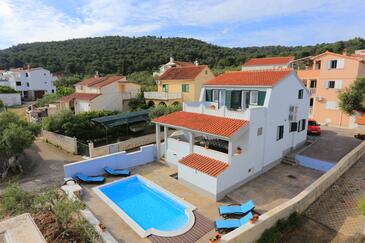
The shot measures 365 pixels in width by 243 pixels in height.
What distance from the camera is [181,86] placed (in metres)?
33.5

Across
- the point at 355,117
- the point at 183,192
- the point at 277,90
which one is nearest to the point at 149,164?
the point at 183,192

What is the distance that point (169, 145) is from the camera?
1939cm

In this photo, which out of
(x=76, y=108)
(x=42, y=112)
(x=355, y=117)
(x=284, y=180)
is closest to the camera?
(x=284, y=180)

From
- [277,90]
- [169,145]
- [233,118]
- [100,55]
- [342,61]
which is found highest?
[100,55]

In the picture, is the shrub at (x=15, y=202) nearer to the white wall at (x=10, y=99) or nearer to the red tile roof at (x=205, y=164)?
the red tile roof at (x=205, y=164)

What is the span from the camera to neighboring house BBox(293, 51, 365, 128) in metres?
29.2

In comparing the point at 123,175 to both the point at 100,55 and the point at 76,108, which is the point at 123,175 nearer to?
the point at 76,108

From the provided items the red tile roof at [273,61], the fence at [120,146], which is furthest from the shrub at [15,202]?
the red tile roof at [273,61]

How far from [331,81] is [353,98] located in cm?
477

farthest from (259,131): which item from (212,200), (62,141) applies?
(62,141)

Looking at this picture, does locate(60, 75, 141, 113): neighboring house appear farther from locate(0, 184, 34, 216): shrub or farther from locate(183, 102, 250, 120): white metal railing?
locate(0, 184, 34, 216): shrub

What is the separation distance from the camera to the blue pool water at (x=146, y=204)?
1226 cm

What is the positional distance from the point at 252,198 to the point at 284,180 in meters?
3.87

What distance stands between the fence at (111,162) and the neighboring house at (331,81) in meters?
26.7
